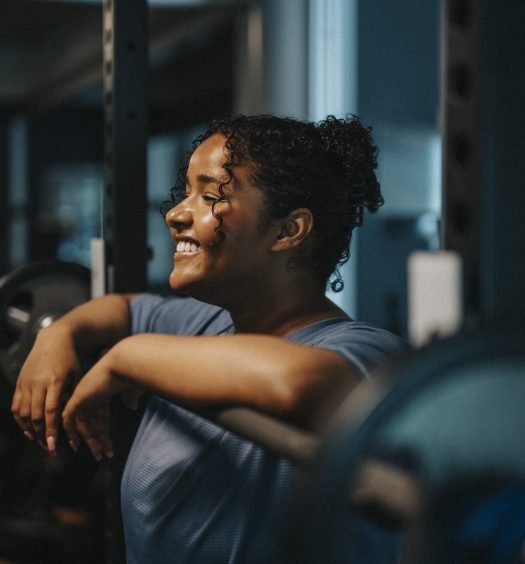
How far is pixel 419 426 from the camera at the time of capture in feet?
1.64

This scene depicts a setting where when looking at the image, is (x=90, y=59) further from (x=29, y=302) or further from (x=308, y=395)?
(x=308, y=395)

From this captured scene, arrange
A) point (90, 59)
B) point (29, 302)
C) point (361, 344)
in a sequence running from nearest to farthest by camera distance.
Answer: point (361, 344) → point (29, 302) → point (90, 59)

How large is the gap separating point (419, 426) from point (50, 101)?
25.6 ft

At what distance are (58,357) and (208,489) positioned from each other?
1.02 ft

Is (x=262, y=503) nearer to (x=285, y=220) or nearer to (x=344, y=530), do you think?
(x=285, y=220)

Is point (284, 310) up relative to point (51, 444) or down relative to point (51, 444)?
up

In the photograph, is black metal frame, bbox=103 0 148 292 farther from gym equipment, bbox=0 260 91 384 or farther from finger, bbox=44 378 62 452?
finger, bbox=44 378 62 452

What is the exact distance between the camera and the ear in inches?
44.7

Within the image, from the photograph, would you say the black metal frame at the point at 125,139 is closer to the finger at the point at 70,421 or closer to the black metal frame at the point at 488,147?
the finger at the point at 70,421

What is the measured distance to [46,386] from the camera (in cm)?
119

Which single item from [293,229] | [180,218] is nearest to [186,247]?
[180,218]

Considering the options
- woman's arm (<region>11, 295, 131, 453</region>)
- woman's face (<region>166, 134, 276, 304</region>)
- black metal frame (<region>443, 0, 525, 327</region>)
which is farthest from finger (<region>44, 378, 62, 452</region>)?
black metal frame (<region>443, 0, 525, 327</region>)

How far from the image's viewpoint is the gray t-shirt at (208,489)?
1.05 meters

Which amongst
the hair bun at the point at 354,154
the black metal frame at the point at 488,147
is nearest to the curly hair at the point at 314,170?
the hair bun at the point at 354,154
